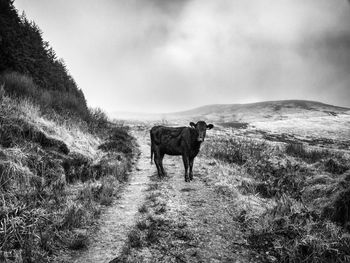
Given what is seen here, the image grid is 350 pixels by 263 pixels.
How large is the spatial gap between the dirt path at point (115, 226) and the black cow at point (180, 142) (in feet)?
5.87

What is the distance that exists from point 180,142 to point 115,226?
5.03 m

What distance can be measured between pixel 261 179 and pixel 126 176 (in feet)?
18.9

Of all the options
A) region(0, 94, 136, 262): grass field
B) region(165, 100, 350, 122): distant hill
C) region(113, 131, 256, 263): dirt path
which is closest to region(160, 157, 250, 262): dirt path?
region(113, 131, 256, 263): dirt path

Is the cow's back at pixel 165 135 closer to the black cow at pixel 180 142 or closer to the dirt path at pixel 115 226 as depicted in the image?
the black cow at pixel 180 142

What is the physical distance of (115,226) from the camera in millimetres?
5062

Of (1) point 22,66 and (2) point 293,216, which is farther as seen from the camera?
(1) point 22,66

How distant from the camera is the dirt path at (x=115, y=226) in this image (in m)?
3.96

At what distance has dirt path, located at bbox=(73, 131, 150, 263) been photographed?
396 centimetres

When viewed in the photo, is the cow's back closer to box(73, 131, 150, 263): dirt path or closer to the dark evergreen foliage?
box(73, 131, 150, 263): dirt path

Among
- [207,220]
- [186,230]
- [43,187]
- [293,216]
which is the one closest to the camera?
[186,230]

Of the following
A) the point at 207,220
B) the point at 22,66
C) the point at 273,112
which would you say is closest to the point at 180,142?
the point at 207,220

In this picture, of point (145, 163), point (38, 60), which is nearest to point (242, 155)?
point (145, 163)

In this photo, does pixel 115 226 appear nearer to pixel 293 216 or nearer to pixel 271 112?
pixel 293 216

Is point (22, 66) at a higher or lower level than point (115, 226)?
higher
